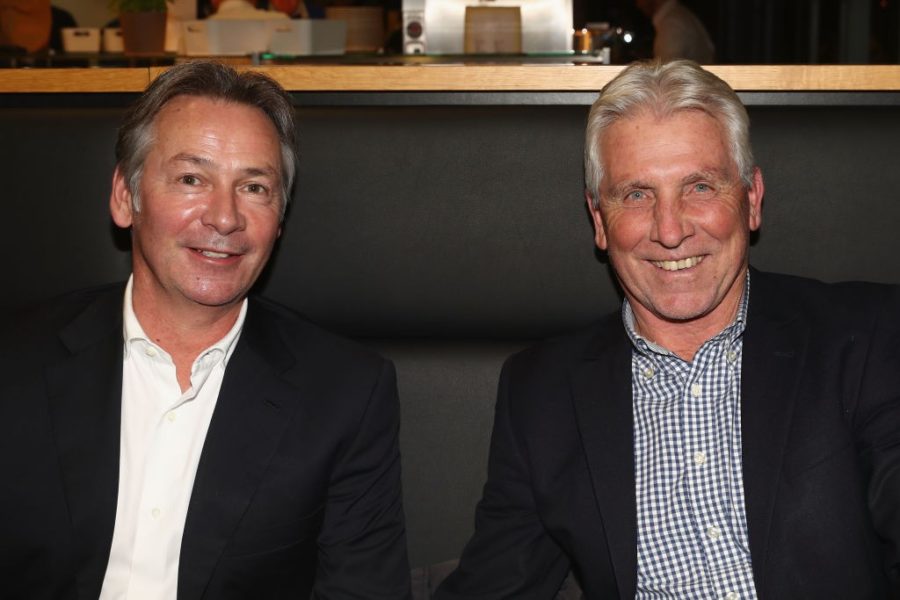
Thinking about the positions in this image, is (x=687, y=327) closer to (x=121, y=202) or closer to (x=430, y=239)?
(x=430, y=239)

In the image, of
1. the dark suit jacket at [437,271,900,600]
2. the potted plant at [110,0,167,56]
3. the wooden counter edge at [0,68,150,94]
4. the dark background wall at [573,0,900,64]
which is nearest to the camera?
the dark suit jacket at [437,271,900,600]

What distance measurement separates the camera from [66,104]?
2318mm

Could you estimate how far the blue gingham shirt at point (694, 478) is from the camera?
1757mm

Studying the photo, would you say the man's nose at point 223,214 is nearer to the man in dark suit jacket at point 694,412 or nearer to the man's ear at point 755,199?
the man in dark suit jacket at point 694,412

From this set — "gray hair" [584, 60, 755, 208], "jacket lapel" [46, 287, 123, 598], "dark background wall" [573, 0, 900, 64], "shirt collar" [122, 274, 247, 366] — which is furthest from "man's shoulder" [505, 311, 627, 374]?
"dark background wall" [573, 0, 900, 64]

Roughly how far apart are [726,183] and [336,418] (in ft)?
2.58

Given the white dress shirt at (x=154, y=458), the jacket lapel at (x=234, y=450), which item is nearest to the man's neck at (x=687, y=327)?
the jacket lapel at (x=234, y=450)

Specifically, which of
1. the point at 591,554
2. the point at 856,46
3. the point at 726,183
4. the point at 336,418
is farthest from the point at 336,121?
the point at 856,46

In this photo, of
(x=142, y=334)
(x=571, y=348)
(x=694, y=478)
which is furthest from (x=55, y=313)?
(x=694, y=478)

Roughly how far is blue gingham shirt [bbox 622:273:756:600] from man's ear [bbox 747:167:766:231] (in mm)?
169

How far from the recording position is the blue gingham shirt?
1.76 meters

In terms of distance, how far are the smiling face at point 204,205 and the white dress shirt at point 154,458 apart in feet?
0.34

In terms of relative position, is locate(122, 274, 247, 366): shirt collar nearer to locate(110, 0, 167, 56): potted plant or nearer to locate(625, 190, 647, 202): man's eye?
locate(625, 190, 647, 202): man's eye

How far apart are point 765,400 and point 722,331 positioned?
152mm
